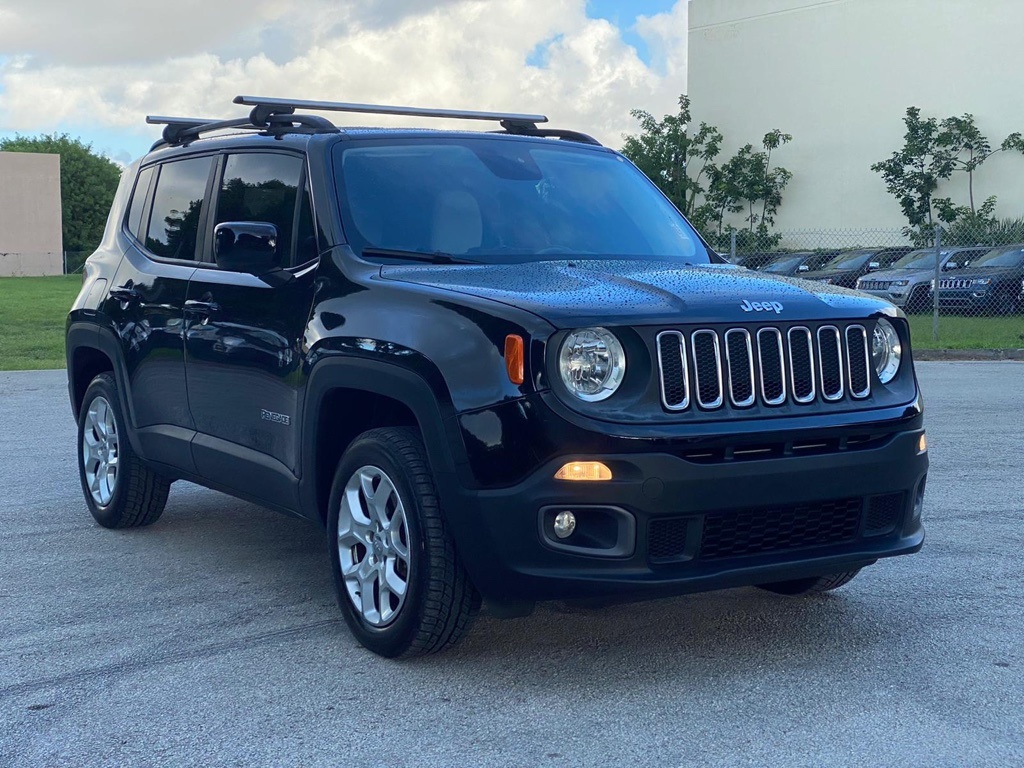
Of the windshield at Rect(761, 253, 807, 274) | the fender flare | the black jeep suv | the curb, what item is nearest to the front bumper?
the black jeep suv

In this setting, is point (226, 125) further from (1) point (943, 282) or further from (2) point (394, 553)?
(1) point (943, 282)

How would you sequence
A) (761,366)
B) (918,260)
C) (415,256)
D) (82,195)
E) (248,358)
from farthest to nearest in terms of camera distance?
(82,195) < (918,260) < (248,358) < (415,256) < (761,366)

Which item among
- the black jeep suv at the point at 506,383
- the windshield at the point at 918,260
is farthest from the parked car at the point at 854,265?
the black jeep suv at the point at 506,383

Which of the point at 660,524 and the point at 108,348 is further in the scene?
the point at 108,348

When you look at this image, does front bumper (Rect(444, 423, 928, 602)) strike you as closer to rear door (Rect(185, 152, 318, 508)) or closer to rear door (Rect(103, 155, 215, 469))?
rear door (Rect(185, 152, 318, 508))

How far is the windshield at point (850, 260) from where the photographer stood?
28594mm

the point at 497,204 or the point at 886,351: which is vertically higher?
the point at 497,204

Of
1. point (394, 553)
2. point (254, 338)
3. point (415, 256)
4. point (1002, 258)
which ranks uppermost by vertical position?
point (1002, 258)

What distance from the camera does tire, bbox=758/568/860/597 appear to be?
5098 millimetres

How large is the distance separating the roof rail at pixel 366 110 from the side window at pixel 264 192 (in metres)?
0.22

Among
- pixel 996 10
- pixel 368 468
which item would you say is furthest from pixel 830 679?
pixel 996 10

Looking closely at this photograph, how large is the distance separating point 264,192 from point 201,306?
1.82 feet

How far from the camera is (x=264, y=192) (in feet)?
18.2

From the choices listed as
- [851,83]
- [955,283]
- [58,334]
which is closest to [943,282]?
[955,283]
